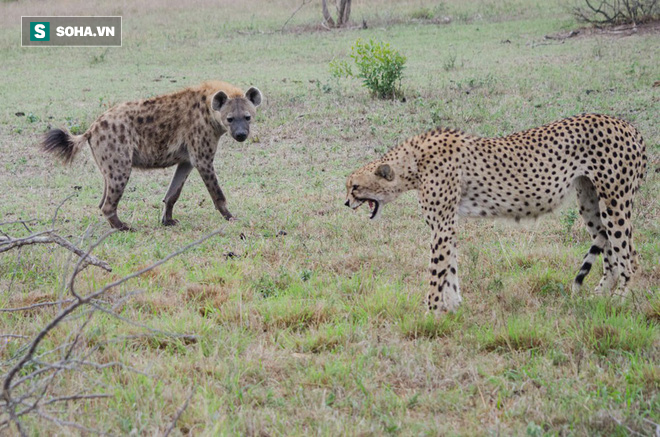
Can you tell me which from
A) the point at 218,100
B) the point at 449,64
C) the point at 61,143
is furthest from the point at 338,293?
the point at 449,64

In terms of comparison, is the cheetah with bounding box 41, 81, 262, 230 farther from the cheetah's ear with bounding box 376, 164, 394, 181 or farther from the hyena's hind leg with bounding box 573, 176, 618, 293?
the hyena's hind leg with bounding box 573, 176, 618, 293

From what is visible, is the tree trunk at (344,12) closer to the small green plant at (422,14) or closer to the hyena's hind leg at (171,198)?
the small green plant at (422,14)

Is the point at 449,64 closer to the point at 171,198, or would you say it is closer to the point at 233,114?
the point at 233,114

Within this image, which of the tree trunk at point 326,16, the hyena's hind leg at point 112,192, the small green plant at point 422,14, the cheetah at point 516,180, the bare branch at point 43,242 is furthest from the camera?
the small green plant at point 422,14

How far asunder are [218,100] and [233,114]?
191mm

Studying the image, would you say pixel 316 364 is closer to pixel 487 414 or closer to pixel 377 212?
pixel 487 414

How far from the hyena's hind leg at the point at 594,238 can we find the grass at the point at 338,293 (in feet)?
0.55

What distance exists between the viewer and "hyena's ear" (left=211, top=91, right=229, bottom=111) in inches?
274

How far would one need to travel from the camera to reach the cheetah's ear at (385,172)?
15.6 ft

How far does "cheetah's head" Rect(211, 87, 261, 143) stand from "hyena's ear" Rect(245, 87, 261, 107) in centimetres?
16

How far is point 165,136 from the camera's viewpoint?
708cm

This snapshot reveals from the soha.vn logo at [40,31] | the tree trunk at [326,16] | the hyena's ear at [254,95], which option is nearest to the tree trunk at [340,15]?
the tree trunk at [326,16]

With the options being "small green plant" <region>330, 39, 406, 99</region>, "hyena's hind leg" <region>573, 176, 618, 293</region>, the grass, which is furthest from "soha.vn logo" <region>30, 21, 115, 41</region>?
"hyena's hind leg" <region>573, 176, 618, 293</region>

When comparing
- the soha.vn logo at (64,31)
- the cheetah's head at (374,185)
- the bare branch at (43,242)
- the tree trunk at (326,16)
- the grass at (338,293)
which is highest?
the tree trunk at (326,16)
